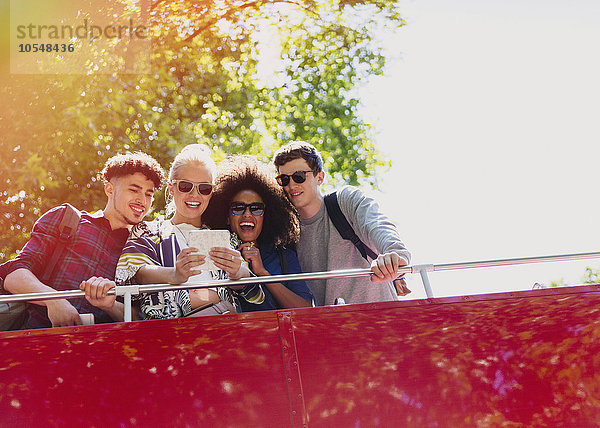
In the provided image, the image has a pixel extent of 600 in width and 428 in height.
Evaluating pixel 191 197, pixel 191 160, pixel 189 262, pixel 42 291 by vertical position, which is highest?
pixel 191 160

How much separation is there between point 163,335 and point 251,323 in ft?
1.34

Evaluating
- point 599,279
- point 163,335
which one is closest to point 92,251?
point 163,335

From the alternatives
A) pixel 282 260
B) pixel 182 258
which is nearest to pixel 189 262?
pixel 182 258

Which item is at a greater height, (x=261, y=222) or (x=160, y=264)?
(x=261, y=222)

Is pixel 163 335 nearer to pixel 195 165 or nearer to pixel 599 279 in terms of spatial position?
pixel 195 165

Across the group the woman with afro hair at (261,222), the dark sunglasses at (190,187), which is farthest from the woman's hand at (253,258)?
the dark sunglasses at (190,187)

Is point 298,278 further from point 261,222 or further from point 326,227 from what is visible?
point 326,227

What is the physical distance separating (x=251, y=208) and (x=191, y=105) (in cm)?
634

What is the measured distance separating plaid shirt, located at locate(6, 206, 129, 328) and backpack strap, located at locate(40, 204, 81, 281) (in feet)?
0.06

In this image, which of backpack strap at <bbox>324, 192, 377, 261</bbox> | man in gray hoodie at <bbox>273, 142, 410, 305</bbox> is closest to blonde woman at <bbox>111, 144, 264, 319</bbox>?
man in gray hoodie at <bbox>273, 142, 410, 305</bbox>

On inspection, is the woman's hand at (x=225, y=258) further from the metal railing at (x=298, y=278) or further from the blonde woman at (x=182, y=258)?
the metal railing at (x=298, y=278)

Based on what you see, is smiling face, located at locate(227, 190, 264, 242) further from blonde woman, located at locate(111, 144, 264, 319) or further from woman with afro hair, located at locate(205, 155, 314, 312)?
blonde woman, located at locate(111, 144, 264, 319)

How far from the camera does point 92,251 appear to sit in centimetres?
330

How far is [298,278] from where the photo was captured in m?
2.55
